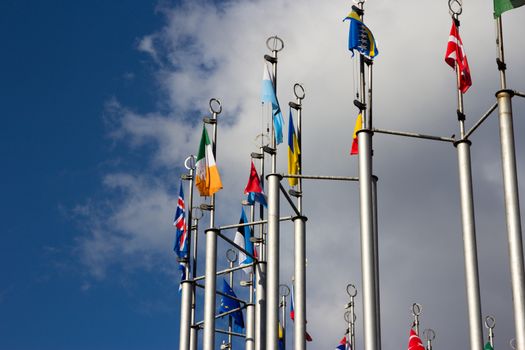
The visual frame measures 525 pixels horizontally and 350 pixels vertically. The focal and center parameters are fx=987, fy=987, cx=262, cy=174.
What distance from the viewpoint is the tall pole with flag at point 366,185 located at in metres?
22.7

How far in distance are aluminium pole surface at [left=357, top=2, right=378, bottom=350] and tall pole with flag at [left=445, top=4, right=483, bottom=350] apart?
2150 millimetres

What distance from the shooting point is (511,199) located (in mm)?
21359

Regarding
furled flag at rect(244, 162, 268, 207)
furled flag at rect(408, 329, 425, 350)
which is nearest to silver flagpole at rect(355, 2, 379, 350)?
furled flag at rect(244, 162, 268, 207)

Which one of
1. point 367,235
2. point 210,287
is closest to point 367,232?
point 367,235

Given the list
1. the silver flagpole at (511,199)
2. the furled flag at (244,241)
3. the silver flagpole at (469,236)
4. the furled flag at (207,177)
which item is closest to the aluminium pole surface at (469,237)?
the silver flagpole at (469,236)

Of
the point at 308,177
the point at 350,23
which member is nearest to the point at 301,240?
the point at 308,177

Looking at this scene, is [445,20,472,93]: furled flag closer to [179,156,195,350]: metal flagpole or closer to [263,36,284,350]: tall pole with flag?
[263,36,284,350]: tall pole with flag

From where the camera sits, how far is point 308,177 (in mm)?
27828

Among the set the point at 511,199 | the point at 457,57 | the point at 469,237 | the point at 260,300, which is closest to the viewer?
the point at 511,199

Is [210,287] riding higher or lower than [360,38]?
lower

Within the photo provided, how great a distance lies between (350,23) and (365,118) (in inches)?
115

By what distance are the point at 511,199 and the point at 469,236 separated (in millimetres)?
1981

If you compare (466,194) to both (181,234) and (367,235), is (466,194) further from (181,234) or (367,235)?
(181,234)

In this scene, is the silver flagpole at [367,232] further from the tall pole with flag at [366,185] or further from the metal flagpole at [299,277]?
the metal flagpole at [299,277]
